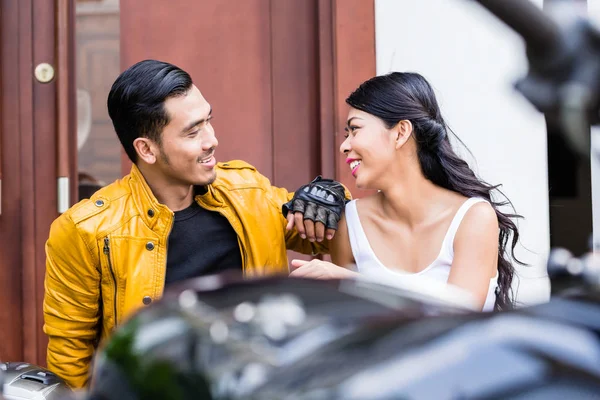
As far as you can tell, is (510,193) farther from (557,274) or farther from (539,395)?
(539,395)

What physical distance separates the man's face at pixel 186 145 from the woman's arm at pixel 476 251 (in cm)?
81

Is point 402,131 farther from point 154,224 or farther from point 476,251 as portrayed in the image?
point 154,224

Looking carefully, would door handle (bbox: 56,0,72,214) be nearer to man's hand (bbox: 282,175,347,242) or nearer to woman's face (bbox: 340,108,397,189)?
→ man's hand (bbox: 282,175,347,242)

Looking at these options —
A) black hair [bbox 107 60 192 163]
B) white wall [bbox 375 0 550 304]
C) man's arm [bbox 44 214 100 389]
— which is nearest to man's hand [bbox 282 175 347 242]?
black hair [bbox 107 60 192 163]

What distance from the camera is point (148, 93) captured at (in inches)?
98.7

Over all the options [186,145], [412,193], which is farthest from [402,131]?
[186,145]

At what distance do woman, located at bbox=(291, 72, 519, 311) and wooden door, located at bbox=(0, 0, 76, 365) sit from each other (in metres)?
1.39

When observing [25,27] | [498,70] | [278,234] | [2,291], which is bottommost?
[2,291]

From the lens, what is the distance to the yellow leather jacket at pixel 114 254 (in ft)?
7.93

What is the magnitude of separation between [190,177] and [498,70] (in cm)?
141

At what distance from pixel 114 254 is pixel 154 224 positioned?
156 mm

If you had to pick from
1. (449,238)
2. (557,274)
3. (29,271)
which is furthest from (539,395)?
(29,271)

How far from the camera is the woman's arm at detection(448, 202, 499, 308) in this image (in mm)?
2238

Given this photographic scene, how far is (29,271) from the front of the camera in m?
3.24
